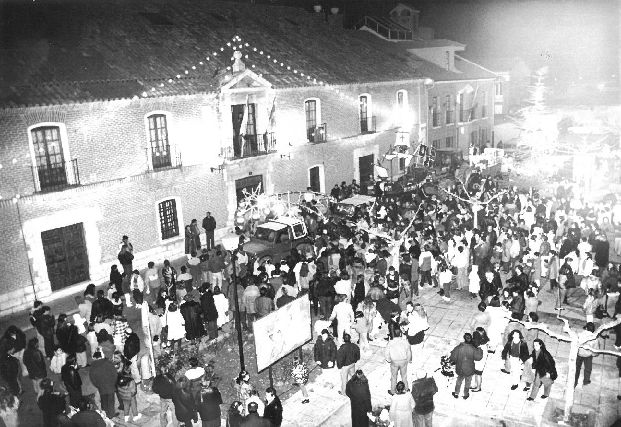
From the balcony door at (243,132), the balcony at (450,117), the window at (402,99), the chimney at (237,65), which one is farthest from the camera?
the balcony at (450,117)

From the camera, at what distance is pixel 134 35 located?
883 inches

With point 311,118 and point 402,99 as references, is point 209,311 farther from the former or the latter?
point 402,99

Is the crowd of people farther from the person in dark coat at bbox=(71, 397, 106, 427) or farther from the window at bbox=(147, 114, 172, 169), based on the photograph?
the window at bbox=(147, 114, 172, 169)

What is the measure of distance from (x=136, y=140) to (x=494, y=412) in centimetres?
1520

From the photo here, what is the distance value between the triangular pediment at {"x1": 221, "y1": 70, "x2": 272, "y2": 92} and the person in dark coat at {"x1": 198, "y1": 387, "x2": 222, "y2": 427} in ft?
51.3

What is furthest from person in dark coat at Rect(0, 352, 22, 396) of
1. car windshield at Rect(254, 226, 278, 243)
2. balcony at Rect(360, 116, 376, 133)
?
balcony at Rect(360, 116, 376, 133)

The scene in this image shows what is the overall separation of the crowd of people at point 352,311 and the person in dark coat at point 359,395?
22 mm

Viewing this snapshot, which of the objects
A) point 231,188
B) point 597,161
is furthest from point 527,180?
point 231,188

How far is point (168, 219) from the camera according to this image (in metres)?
21.6

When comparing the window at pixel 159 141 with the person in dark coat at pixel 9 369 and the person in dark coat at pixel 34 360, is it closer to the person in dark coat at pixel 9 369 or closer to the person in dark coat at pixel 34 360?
the person in dark coat at pixel 34 360

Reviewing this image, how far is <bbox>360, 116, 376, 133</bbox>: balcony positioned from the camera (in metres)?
31.7

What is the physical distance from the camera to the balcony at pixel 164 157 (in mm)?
20766

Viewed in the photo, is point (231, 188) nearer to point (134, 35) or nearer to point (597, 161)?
point (134, 35)

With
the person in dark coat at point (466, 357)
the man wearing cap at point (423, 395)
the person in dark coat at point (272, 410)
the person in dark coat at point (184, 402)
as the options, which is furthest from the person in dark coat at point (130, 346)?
the person in dark coat at point (466, 357)
